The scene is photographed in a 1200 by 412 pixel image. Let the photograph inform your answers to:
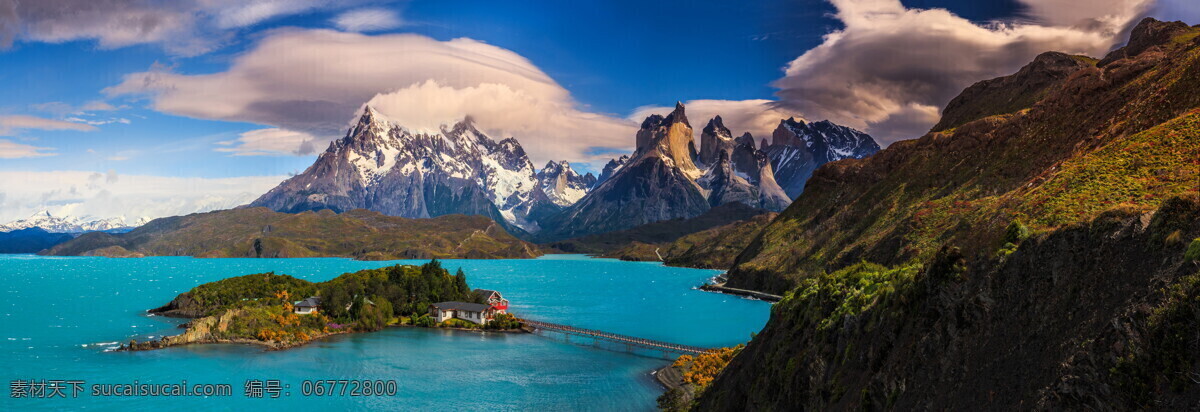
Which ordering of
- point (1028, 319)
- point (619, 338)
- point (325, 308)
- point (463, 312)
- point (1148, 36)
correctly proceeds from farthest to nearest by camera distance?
point (1148, 36), point (463, 312), point (325, 308), point (619, 338), point (1028, 319)

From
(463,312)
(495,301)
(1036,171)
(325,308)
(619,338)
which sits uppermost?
(1036,171)

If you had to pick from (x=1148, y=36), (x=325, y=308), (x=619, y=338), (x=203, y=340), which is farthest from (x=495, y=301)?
(x=1148, y=36)

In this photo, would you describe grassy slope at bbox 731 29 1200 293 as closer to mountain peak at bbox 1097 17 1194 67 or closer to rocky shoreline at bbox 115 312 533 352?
mountain peak at bbox 1097 17 1194 67

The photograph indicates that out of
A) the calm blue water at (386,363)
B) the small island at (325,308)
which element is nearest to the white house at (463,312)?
the small island at (325,308)

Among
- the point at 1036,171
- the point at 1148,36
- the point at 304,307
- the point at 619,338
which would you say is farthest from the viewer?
the point at 1148,36

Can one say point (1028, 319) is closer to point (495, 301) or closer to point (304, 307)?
point (304, 307)

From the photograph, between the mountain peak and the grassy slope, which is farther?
the mountain peak

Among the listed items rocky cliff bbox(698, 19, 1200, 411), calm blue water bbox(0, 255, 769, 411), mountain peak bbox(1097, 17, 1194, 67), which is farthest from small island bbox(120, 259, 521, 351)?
mountain peak bbox(1097, 17, 1194, 67)
